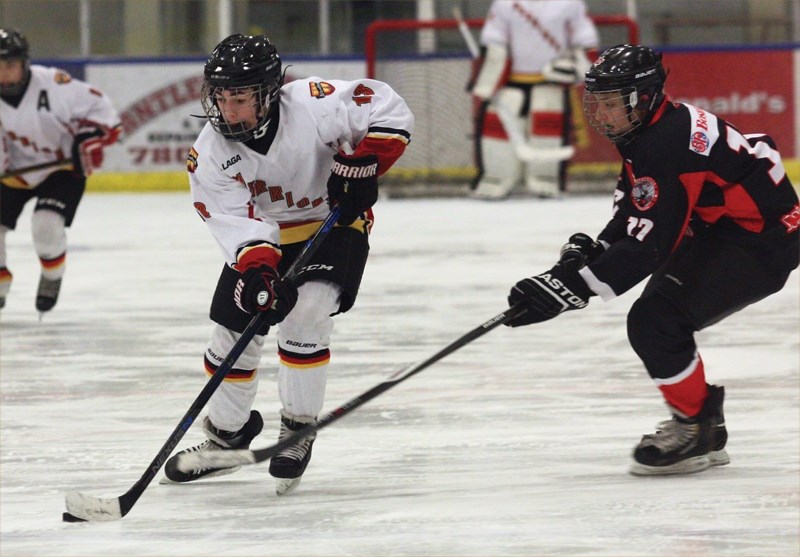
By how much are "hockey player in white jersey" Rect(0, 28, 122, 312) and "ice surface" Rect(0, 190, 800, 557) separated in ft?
0.79

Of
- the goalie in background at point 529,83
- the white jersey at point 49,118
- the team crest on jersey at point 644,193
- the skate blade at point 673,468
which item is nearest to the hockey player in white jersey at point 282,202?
the team crest on jersey at point 644,193

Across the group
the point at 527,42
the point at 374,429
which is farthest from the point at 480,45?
the point at 374,429

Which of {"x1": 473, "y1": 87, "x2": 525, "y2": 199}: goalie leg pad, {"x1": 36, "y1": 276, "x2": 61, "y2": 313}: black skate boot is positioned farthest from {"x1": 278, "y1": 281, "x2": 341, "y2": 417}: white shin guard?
{"x1": 473, "y1": 87, "x2": 525, "y2": 199}: goalie leg pad

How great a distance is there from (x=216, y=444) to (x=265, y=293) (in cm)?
51

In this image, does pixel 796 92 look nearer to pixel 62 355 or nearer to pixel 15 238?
pixel 15 238

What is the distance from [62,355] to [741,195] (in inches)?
94.6

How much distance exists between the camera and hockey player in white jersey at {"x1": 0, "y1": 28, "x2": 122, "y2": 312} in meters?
5.11

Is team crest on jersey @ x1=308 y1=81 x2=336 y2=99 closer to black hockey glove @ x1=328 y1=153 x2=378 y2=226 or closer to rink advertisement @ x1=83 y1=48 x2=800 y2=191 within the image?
black hockey glove @ x1=328 y1=153 x2=378 y2=226

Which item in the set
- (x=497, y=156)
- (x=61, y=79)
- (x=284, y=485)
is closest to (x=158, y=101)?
(x=497, y=156)

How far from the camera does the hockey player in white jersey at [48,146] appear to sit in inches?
201

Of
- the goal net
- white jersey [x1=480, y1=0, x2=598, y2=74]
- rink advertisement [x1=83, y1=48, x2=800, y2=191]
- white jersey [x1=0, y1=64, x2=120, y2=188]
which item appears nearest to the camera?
white jersey [x1=0, y1=64, x2=120, y2=188]

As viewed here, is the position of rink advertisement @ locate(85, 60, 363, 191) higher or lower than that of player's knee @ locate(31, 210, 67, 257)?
lower

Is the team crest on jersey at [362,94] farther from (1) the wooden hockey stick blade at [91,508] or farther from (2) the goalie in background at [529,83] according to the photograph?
(2) the goalie in background at [529,83]

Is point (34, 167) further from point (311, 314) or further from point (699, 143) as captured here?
point (699, 143)
